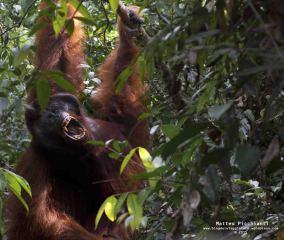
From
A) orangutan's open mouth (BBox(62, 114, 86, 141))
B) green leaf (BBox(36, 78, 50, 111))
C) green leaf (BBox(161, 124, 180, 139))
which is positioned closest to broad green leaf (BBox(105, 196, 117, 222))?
green leaf (BBox(161, 124, 180, 139))

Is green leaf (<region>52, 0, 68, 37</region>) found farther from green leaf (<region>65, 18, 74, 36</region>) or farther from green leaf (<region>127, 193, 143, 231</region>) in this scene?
green leaf (<region>127, 193, 143, 231</region>)

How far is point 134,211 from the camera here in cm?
168

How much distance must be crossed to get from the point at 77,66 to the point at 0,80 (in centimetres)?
120

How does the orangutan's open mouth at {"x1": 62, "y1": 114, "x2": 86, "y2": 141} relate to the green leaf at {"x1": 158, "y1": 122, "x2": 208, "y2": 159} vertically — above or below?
above

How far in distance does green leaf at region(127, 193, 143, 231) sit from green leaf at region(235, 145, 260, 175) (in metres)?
0.52

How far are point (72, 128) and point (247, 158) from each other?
2.12 metres

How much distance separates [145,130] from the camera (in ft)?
12.0

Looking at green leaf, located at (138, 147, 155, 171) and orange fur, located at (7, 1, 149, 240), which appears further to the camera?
orange fur, located at (7, 1, 149, 240)

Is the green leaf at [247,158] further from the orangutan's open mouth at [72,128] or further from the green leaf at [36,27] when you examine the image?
the orangutan's open mouth at [72,128]

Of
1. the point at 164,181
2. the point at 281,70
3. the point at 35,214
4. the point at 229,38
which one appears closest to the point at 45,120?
the point at 35,214

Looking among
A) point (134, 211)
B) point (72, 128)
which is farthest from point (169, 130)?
point (72, 128)

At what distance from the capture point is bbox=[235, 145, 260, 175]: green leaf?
1.22m

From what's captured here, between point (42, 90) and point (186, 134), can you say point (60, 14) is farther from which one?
point (186, 134)

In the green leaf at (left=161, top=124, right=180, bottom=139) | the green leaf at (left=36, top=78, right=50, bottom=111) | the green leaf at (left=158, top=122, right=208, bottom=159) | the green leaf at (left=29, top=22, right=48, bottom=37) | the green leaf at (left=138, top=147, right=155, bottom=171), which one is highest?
the green leaf at (left=29, top=22, right=48, bottom=37)
